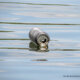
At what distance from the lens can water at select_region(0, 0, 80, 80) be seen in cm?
1697

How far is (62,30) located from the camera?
25516 mm

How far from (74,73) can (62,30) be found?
8.92 metres

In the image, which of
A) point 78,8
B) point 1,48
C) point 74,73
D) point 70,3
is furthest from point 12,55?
point 70,3

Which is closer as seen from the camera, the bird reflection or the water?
the water

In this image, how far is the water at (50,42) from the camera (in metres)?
17.0

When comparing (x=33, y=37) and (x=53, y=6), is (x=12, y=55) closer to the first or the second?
(x=33, y=37)

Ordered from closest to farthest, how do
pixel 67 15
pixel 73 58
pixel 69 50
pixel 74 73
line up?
pixel 74 73, pixel 73 58, pixel 69 50, pixel 67 15

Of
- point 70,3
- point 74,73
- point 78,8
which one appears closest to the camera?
point 74,73

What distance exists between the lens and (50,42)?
73.8ft

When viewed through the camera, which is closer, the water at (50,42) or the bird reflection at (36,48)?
the water at (50,42)

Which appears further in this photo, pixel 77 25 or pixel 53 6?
pixel 53 6

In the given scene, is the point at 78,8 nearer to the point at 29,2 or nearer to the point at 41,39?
the point at 29,2

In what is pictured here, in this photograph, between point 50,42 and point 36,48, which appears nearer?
point 36,48

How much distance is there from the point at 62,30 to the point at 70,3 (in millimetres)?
10461
